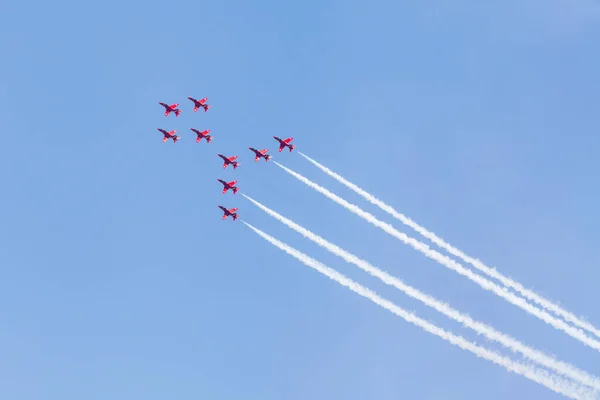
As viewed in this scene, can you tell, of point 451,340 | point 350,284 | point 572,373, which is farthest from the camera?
point 350,284

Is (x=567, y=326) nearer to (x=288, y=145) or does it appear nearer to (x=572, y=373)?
(x=572, y=373)

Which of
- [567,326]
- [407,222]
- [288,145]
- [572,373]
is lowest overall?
[572,373]

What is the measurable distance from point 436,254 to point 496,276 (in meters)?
11.6

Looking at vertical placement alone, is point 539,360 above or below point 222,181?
below

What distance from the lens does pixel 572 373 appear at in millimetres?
132625

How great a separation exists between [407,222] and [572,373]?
42488mm

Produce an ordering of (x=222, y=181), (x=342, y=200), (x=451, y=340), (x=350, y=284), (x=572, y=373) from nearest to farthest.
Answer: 1. (x=572, y=373)
2. (x=451, y=340)
3. (x=350, y=284)
4. (x=342, y=200)
5. (x=222, y=181)

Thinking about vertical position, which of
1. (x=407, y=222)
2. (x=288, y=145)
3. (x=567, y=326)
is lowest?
(x=567, y=326)

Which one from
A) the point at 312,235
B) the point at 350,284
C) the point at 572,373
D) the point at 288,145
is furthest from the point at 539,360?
the point at 288,145

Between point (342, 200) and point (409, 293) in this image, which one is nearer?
point (409, 293)

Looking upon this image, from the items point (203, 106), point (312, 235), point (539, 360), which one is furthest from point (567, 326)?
point (203, 106)

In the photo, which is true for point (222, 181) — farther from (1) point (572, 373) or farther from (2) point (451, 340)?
(1) point (572, 373)

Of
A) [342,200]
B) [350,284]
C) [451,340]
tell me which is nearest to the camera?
[451,340]

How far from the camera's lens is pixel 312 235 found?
164 metres
